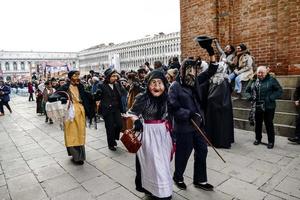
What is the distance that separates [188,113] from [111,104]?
289cm

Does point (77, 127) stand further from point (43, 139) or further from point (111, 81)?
point (43, 139)

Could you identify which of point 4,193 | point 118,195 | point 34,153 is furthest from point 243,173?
point 34,153

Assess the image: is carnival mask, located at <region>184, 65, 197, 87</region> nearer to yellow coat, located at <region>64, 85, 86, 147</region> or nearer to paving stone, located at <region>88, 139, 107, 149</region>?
yellow coat, located at <region>64, 85, 86, 147</region>

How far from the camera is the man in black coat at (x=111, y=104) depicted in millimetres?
5840

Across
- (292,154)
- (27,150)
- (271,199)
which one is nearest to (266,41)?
(292,154)

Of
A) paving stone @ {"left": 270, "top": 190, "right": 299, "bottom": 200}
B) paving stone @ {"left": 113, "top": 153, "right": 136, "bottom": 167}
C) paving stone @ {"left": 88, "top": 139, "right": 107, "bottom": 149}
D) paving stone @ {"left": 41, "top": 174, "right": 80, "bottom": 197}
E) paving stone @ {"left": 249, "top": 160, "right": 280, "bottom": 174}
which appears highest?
paving stone @ {"left": 249, "top": 160, "right": 280, "bottom": 174}

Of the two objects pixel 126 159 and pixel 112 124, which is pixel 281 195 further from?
pixel 112 124

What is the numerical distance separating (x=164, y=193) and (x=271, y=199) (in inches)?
59.1

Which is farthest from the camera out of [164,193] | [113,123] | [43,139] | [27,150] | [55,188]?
[43,139]

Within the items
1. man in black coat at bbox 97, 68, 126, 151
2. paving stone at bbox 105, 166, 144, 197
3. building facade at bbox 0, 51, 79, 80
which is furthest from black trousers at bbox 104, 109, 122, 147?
building facade at bbox 0, 51, 79, 80

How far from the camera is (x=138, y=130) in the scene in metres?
3.24

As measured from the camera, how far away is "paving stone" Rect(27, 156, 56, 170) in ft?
17.0

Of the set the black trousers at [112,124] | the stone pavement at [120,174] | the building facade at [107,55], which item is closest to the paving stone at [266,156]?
the stone pavement at [120,174]

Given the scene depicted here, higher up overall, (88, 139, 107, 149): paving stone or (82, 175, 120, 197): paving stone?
(82, 175, 120, 197): paving stone
